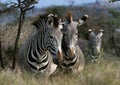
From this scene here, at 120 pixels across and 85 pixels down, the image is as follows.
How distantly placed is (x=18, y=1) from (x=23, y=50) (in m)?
2.52

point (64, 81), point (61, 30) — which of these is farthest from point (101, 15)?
point (64, 81)

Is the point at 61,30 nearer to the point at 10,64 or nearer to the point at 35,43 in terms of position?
the point at 35,43

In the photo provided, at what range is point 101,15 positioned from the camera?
1092 inches

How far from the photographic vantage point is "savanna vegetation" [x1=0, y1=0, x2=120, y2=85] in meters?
9.30

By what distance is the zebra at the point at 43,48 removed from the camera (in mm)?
11180

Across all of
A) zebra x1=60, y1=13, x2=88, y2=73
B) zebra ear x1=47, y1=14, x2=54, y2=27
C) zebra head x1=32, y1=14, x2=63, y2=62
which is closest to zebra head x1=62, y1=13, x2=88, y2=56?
zebra x1=60, y1=13, x2=88, y2=73

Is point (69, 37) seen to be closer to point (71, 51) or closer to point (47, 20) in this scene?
point (71, 51)

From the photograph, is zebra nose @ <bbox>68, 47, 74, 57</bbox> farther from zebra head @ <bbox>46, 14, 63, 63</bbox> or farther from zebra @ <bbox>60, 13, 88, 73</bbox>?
zebra head @ <bbox>46, 14, 63, 63</bbox>

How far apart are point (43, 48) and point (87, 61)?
5.61 metres

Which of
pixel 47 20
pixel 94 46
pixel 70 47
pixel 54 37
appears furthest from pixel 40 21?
pixel 94 46

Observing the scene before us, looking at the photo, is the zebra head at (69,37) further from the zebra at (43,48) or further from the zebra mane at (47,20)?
the zebra mane at (47,20)

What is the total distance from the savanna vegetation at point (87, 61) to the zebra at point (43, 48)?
0.28 m

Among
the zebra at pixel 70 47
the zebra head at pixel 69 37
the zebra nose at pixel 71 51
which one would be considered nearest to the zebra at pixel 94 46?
the zebra at pixel 70 47

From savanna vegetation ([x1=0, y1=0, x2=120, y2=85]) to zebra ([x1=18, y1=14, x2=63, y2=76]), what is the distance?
276 mm
